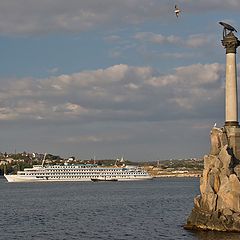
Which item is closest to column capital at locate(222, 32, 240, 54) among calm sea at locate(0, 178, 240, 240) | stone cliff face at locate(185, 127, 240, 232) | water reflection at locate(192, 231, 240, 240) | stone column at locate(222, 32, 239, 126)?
stone column at locate(222, 32, 239, 126)

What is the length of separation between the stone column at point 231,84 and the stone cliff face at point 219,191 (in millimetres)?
1006

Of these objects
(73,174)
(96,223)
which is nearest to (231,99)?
(96,223)

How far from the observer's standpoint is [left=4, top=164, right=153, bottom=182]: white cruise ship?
545 feet

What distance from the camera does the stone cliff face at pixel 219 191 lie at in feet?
127

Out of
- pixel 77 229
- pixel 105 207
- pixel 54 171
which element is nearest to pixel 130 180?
pixel 54 171

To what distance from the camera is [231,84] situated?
43.0m

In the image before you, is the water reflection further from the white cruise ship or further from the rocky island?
the white cruise ship

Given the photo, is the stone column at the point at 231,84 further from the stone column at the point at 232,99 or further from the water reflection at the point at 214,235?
the water reflection at the point at 214,235

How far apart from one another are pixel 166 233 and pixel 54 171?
125431 millimetres

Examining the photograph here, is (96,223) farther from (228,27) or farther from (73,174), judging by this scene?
(73,174)

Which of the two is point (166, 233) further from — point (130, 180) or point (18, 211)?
point (130, 180)

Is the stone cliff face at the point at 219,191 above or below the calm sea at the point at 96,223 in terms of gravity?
above

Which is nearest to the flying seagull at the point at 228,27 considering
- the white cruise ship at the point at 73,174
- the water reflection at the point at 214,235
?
the water reflection at the point at 214,235

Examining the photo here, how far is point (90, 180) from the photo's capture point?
172 meters
